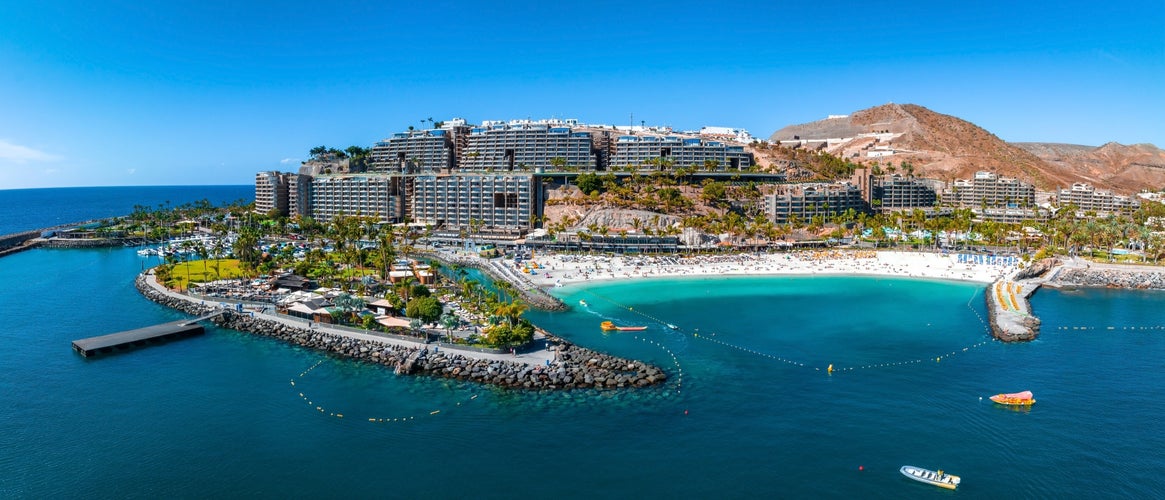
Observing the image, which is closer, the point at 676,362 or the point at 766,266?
the point at 676,362

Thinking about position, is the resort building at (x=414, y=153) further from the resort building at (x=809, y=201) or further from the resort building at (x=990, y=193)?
the resort building at (x=990, y=193)

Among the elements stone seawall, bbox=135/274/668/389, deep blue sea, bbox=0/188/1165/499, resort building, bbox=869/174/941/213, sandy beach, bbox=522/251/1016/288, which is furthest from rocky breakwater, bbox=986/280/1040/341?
resort building, bbox=869/174/941/213

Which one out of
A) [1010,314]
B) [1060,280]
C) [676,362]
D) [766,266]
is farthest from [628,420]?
[1060,280]

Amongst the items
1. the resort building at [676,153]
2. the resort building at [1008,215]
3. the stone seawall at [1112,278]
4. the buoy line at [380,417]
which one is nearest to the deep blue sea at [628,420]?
the buoy line at [380,417]

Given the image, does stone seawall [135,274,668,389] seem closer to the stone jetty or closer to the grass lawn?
the grass lawn

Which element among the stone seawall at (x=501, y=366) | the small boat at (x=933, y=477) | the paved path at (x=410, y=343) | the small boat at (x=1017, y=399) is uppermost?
the paved path at (x=410, y=343)

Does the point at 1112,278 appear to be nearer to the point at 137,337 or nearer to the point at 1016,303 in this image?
the point at 1016,303
